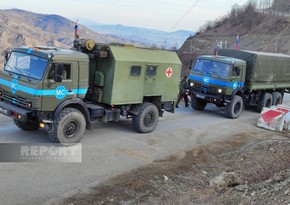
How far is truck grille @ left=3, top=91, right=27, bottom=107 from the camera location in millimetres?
9216

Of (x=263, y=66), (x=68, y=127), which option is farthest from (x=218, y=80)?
(x=68, y=127)

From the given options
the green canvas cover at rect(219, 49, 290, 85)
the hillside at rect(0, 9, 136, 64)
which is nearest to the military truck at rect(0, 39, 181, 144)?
the green canvas cover at rect(219, 49, 290, 85)

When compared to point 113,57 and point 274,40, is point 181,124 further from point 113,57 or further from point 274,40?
point 274,40

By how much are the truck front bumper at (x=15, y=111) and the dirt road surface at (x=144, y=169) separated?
0.71 meters

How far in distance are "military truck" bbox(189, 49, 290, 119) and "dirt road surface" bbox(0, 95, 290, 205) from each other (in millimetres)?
2480

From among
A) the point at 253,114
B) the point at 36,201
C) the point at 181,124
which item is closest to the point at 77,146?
the point at 36,201

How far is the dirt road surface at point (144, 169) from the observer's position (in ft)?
22.9

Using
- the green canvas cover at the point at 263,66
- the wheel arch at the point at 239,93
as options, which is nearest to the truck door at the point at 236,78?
the wheel arch at the point at 239,93

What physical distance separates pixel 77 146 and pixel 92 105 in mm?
1425

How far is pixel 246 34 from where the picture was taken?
165 ft

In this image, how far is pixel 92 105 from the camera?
1065 cm

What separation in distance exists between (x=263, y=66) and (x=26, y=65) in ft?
37.1

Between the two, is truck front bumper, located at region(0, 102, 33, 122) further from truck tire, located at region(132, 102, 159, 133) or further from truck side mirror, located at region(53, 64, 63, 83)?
truck tire, located at region(132, 102, 159, 133)

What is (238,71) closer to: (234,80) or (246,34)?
(234,80)
